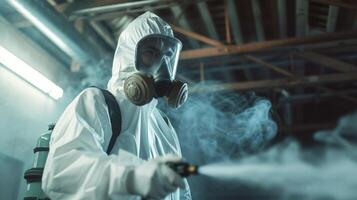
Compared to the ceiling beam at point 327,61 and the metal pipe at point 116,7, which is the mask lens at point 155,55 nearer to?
the metal pipe at point 116,7

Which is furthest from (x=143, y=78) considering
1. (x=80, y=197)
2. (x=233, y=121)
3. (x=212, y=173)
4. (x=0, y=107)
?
(x=233, y=121)

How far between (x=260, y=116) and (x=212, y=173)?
234 cm

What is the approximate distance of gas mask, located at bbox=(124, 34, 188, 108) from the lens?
1.73 m

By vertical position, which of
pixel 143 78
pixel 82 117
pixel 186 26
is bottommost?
pixel 82 117

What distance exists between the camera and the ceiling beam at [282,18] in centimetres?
390

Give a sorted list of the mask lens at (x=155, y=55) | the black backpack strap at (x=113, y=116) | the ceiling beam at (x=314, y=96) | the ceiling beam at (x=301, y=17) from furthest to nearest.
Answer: the ceiling beam at (x=314, y=96) < the ceiling beam at (x=301, y=17) < the mask lens at (x=155, y=55) < the black backpack strap at (x=113, y=116)

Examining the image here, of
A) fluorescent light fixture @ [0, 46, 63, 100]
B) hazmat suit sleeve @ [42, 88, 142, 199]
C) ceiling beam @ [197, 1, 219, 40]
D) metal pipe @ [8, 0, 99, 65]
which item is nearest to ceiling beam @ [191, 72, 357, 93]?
ceiling beam @ [197, 1, 219, 40]

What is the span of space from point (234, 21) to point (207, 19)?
0.27 metres

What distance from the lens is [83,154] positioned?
130 centimetres

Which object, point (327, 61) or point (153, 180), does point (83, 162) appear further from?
point (327, 61)

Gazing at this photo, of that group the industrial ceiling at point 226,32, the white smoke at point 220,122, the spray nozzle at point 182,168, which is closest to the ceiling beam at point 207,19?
the industrial ceiling at point 226,32

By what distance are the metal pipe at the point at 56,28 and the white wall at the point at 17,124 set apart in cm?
51

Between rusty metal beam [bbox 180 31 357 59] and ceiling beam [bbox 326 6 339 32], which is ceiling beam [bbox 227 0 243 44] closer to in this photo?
rusty metal beam [bbox 180 31 357 59]

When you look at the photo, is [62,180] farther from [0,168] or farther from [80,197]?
[0,168]
